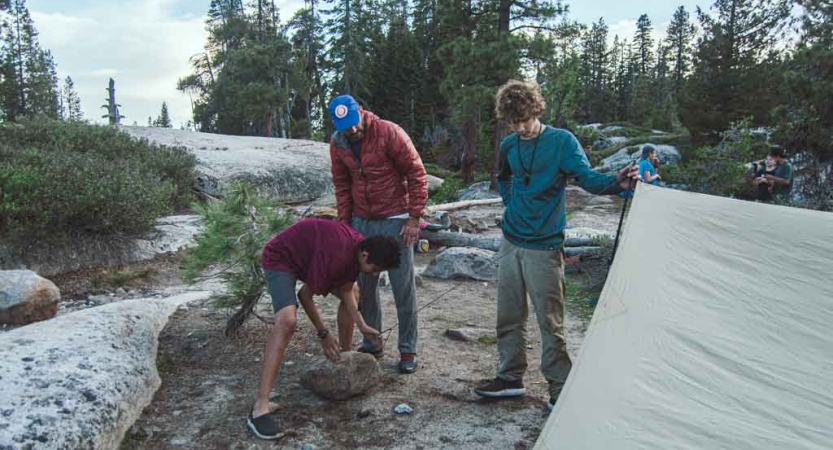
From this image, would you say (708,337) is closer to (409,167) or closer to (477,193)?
(409,167)

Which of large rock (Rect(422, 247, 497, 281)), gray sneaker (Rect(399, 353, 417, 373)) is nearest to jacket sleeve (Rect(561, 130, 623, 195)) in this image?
gray sneaker (Rect(399, 353, 417, 373))

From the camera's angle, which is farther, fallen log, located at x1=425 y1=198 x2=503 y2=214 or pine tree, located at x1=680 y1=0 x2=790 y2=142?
pine tree, located at x1=680 y1=0 x2=790 y2=142

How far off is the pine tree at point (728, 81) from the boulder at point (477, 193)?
10930 mm

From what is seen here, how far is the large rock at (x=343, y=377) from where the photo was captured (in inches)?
151

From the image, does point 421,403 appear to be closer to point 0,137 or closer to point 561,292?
point 561,292

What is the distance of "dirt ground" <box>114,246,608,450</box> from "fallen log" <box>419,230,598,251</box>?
3.98m

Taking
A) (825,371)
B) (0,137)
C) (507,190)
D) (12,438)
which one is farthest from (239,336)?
(0,137)

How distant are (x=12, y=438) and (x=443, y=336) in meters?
3.46

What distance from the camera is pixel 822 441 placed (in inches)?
73.0

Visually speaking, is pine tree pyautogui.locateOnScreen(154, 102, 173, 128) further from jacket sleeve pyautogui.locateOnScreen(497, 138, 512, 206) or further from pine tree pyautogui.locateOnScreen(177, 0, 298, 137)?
jacket sleeve pyautogui.locateOnScreen(497, 138, 512, 206)

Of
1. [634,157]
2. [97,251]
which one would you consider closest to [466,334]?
[97,251]

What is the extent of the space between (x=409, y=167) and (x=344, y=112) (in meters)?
0.66

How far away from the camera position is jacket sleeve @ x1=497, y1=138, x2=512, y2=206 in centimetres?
374

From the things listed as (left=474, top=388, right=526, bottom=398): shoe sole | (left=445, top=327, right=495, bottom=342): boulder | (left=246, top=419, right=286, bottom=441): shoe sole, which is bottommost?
(left=445, top=327, right=495, bottom=342): boulder
